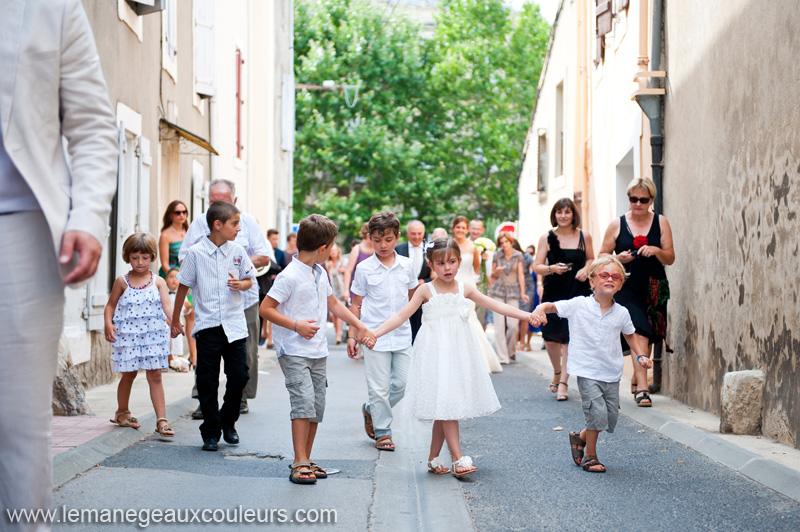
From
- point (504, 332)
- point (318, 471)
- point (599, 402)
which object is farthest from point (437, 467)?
point (504, 332)

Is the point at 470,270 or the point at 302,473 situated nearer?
the point at 302,473

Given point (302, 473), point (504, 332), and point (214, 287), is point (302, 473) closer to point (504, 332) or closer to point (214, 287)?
point (214, 287)

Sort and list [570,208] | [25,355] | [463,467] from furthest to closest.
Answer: [570,208] < [463,467] < [25,355]

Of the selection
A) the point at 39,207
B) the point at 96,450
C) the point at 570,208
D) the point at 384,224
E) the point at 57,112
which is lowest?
the point at 96,450

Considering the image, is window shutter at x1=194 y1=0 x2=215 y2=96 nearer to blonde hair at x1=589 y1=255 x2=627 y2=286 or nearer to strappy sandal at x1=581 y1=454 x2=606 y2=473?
blonde hair at x1=589 y1=255 x2=627 y2=286

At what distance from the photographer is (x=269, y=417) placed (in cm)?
860

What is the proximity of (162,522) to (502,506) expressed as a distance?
1.67 m

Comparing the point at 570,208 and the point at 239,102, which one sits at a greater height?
the point at 239,102

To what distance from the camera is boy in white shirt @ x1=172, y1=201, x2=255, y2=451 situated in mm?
6812

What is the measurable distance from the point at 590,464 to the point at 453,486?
3.19ft

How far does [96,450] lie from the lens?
6.23 meters

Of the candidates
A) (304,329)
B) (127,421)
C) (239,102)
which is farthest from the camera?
(239,102)

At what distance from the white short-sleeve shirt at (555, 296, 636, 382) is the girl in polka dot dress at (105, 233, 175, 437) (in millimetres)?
2844

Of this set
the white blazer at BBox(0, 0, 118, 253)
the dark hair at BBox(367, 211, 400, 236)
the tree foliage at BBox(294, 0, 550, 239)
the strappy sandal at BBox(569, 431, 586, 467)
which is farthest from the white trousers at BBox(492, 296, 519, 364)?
the tree foliage at BBox(294, 0, 550, 239)
